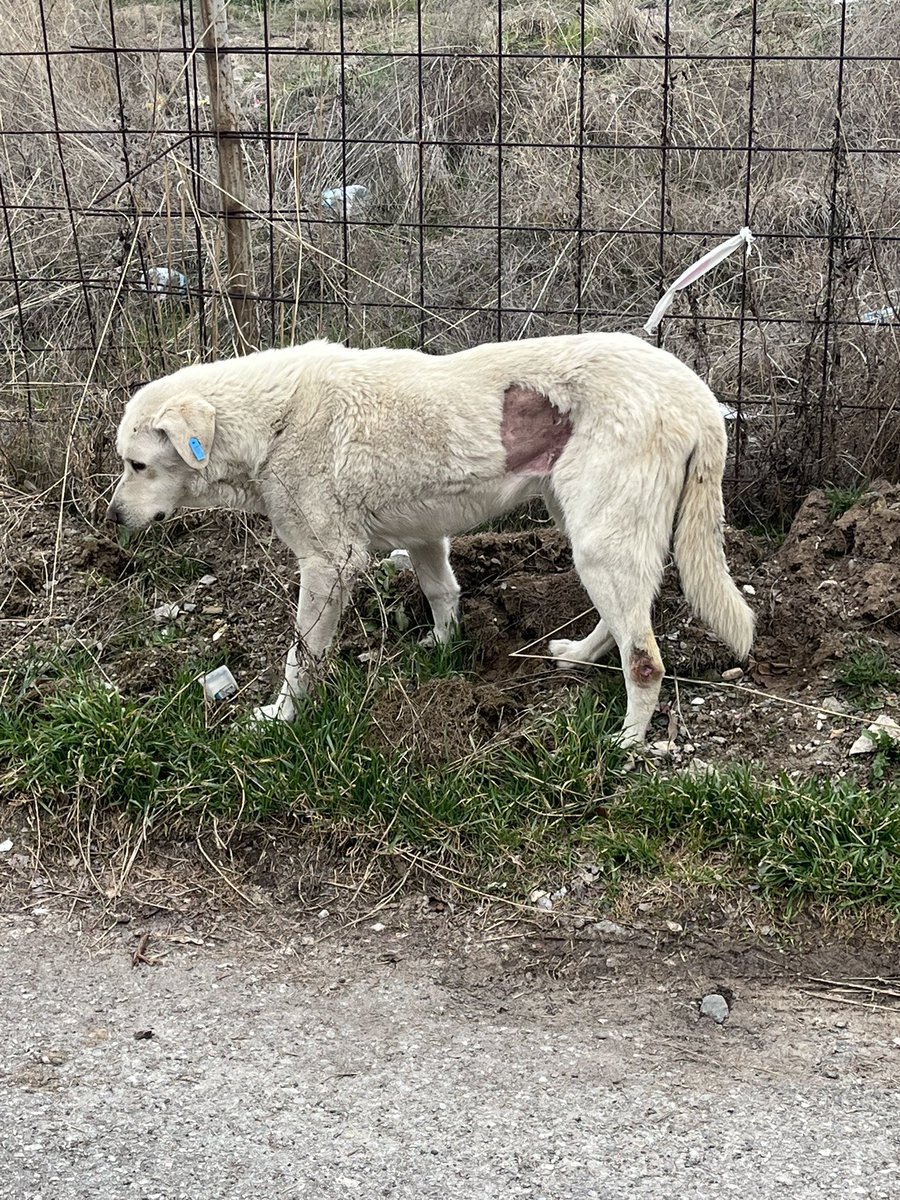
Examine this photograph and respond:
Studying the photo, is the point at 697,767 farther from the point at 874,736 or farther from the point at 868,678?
the point at 868,678

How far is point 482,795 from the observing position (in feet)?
13.5

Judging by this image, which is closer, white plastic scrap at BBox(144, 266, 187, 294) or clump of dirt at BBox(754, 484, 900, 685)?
clump of dirt at BBox(754, 484, 900, 685)

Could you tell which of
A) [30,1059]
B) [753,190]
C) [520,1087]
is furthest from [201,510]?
[753,190]

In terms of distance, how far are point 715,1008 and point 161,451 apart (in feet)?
8.68

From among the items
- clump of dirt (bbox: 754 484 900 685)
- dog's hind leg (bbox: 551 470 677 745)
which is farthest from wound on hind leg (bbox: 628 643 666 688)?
clump of dirt (bbox: 754 484 900 685)

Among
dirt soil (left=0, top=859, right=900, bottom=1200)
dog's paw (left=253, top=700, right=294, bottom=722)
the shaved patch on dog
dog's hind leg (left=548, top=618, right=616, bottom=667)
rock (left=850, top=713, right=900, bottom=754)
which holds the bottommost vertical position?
dirt soil (left=0, top=859, right=900, bottom=1200)

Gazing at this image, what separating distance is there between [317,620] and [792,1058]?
2263 mm

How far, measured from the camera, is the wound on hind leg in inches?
169

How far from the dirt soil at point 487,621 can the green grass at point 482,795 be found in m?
0.16

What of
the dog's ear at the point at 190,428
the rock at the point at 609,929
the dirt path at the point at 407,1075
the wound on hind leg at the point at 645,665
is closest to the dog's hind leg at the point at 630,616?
the wound on hind leg at the point at 645,665

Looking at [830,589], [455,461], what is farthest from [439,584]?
[830,589]

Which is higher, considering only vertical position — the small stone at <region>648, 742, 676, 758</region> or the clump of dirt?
the clump of dirt

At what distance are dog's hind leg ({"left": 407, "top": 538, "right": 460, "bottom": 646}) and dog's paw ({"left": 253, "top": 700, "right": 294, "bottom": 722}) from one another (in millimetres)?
672

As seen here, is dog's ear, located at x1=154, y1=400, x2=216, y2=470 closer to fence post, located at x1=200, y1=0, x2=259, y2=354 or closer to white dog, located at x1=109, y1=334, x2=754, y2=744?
white dog, located at x1=109, y1=334, x2=754, y2=744
